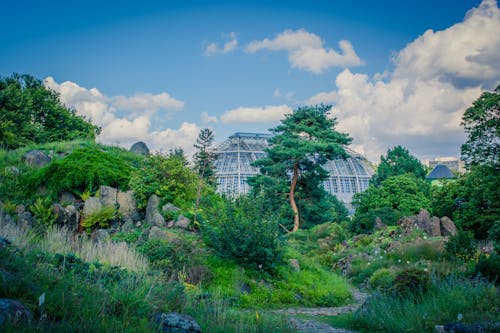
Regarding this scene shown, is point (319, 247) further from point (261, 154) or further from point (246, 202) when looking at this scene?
point (261, 154)

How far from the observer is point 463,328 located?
5289 mm

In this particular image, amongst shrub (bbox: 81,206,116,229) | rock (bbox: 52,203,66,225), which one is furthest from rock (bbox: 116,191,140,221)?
rock (bbox: 52,203,66,225)

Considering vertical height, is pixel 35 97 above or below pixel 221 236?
above

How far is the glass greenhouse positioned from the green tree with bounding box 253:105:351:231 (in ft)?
38.1

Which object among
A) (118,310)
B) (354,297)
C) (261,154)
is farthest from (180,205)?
(261,154)

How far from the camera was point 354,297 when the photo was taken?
11.4 m

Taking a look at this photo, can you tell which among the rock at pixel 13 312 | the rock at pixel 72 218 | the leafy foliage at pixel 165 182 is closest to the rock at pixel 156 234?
the leafy foliage at pixel 165 182

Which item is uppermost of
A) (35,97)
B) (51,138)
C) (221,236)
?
(35,97)

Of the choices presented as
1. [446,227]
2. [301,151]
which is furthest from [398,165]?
[446,227]

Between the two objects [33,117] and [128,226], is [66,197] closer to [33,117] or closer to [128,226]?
[128,226]

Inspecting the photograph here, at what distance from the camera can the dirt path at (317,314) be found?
678cm

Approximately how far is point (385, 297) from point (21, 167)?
14444mm

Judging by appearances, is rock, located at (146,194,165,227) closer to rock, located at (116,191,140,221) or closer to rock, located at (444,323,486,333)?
rock, located at (116,191,140,221)

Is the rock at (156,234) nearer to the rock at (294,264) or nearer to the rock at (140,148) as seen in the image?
the rock at (294,264)
